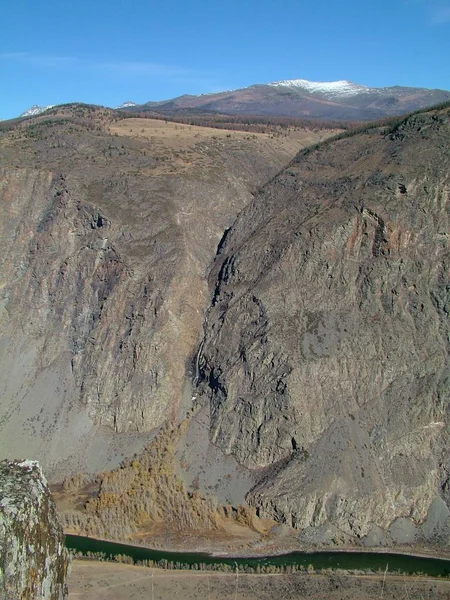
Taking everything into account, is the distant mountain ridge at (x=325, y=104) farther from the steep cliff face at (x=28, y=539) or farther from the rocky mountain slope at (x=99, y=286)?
the steep cliff face at (x=28, y=539)

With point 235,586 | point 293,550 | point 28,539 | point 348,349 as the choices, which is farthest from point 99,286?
point 28,539

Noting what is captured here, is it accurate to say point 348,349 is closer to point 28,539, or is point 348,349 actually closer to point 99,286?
point 99,286

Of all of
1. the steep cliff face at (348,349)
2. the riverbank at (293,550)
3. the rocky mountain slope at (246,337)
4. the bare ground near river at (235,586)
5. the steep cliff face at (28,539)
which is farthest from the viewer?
the rocky mountain slope at (246,337)

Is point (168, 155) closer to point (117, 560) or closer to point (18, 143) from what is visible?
point (18, 143)

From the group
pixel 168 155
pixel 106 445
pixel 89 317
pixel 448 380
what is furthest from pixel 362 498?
pixel 168 155

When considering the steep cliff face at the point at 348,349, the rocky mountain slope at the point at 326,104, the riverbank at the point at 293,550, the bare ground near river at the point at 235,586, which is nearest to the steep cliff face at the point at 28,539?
the bare ground near river at the point at 235,586

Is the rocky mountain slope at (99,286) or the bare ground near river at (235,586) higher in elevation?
the rocky mountain slope at (99,286)
